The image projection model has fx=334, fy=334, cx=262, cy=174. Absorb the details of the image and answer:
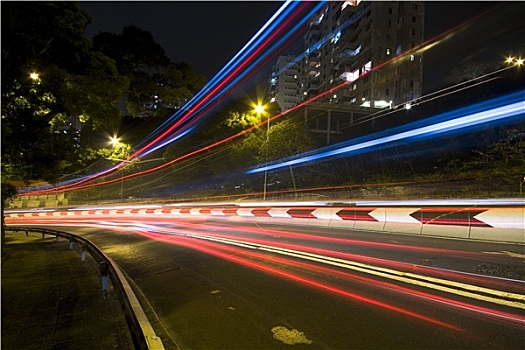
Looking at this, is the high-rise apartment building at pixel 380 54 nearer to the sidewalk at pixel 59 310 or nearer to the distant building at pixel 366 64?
the distant building at pixel 366 64

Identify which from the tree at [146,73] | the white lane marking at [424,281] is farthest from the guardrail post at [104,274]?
the tree at [146,73]

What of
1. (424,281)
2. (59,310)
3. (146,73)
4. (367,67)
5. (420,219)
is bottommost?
(59,310)

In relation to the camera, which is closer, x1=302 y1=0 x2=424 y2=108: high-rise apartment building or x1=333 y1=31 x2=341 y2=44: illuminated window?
x1=302 y1=0 x2=424 y2=108: high-rise apartment building

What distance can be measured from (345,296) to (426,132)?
39.2 metres

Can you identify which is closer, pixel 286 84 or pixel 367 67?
pixel 367 67

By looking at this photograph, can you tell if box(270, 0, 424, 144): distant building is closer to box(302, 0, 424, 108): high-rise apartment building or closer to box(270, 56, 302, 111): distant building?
box(302, 0, 424, 108): high-rise apartment building

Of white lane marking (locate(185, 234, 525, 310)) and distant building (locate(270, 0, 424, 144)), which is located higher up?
distant building (locate(270, 0, 424, 144))

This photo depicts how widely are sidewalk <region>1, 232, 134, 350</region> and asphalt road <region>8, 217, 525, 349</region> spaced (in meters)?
0.76

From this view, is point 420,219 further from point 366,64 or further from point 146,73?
point 366,64

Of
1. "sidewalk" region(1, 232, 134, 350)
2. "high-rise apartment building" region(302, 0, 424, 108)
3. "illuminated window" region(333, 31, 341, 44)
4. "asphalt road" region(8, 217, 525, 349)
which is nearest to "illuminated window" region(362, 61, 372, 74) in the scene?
"high-rise apartment building" region(302, 0, 424, 108)

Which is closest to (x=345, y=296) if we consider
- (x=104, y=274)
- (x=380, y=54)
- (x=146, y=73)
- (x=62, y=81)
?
(x=104, y=274)

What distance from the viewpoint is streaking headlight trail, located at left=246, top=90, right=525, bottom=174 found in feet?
104

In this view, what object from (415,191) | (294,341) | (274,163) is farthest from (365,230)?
(274,163)

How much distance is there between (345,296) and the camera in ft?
17.8
